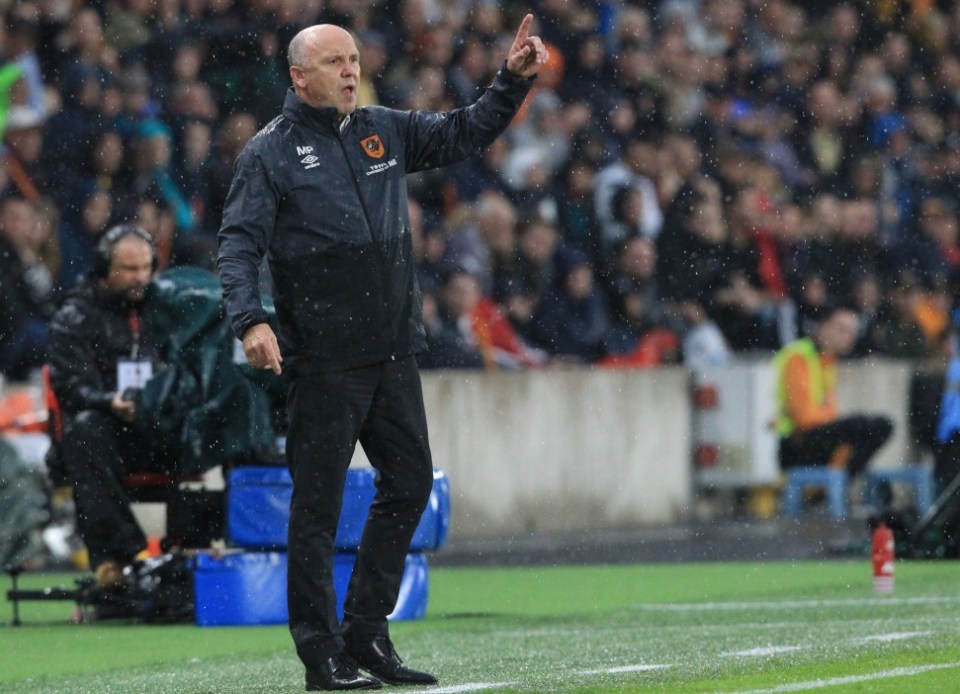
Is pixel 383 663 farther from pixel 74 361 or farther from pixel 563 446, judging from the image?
pixel 563 446

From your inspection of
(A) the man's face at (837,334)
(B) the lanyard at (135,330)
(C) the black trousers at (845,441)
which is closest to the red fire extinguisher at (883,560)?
(B) the lanyard at (135,330)

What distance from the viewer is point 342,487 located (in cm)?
730

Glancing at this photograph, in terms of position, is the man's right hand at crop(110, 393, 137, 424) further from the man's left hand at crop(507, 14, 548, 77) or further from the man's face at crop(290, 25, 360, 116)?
the man's left hand at crop(507, 14, 548, 77)

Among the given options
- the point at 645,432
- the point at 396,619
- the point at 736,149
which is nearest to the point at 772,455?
the point at 645,432

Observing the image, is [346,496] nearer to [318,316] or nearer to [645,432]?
[318,316]

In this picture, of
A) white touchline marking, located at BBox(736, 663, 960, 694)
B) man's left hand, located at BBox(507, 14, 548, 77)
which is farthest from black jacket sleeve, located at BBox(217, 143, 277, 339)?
white touchline marking, located at BBox(736, 663, 960, 694)

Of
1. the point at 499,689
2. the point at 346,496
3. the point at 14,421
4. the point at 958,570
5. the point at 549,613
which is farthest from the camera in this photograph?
the point at 14,421

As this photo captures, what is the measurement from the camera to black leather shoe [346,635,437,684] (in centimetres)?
725

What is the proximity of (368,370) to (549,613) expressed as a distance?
3.90 m

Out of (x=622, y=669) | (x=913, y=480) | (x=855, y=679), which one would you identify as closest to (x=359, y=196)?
(x=622, y=669)

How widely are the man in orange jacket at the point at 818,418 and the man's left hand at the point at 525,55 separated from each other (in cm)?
1135

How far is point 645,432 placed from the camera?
17531mm

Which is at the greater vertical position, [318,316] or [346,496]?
[318,316]

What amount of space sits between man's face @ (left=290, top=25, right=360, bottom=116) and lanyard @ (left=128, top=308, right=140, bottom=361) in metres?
4.14
